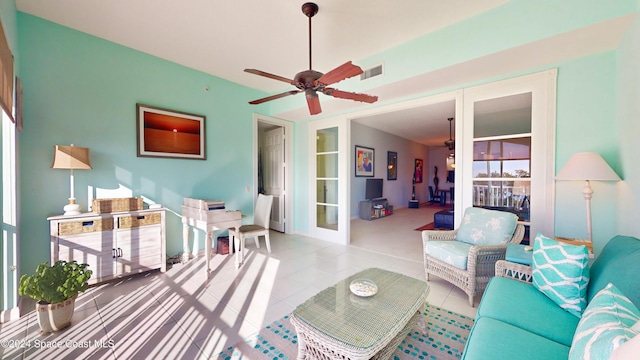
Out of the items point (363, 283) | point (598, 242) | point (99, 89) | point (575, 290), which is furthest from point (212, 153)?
point (598, 242)

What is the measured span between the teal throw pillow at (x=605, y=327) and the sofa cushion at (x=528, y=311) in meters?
0.35

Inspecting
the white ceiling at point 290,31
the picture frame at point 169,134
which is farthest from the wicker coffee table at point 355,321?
the picture frame at point 169,134

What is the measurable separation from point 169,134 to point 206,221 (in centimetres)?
147

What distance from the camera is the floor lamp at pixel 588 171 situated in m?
1.99

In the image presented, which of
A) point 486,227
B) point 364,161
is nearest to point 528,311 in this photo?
point 486,227

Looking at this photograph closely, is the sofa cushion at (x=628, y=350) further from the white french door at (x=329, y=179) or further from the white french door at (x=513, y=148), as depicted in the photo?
the white french door at (x=329, y=179)

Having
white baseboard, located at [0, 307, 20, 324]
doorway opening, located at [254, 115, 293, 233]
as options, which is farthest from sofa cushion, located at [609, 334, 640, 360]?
doorway opening, located at [254, 115, 293, 233]

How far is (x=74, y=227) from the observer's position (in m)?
2.46

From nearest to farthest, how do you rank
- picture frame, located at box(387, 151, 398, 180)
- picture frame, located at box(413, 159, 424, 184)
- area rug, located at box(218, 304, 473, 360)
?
area rug, located at box(218, 304, 473, 360)
picture frame, located at box(387, 151, 398, 180)
picture frame, located at box(413, 159, 424, 184)

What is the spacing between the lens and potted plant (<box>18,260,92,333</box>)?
1.84 metres

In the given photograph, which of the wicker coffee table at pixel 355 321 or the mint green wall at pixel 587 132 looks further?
the mint green wall at pixel 587 132

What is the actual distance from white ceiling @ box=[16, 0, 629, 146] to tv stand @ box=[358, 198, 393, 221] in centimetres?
393

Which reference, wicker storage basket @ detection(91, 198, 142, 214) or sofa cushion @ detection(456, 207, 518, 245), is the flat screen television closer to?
sofa cushion @ detection(456, 207, 518, 245)

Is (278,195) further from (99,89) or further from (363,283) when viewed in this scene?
(363,283)
